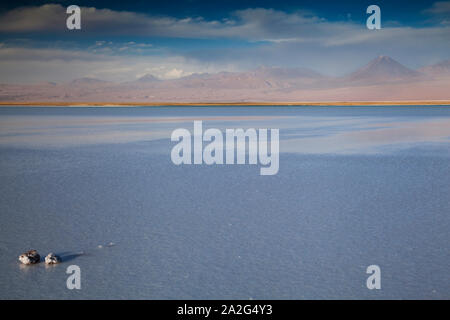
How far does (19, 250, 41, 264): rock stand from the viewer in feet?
17.3

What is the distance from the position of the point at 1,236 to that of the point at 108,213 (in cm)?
177

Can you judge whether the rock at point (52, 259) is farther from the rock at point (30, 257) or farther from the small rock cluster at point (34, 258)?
the rock at point (30, 257)

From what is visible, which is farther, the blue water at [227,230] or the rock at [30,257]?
the rock at [30,257]

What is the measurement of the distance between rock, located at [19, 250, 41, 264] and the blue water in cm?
9

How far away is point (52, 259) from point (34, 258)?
0.22 m

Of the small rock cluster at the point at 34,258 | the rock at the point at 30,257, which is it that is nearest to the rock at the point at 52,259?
the small rock cluster at the point at 34,258

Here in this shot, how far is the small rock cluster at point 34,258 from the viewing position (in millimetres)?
5258

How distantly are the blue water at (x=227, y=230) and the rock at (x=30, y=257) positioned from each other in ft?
0.29

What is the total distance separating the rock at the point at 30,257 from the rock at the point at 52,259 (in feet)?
0.37

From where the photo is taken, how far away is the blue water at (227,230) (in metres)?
4.75

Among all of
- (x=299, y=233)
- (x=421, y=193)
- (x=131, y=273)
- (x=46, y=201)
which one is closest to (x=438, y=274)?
(x=299, y=233)

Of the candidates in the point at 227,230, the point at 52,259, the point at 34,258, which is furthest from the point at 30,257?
the point at 227,230

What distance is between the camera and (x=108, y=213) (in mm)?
7570
